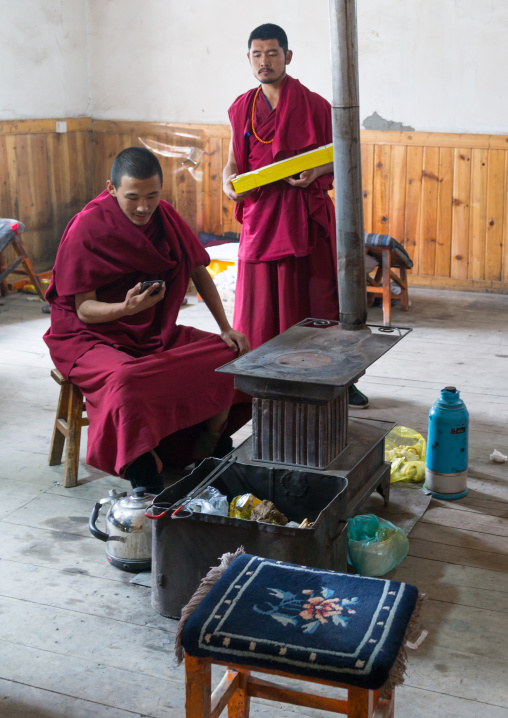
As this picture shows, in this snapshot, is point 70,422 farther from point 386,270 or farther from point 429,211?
point 429,211

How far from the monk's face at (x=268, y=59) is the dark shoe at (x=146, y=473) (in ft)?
5.89

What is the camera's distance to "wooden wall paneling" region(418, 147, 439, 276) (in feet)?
20.2

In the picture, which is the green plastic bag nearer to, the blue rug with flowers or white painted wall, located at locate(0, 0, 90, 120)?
the blue rug with flowers

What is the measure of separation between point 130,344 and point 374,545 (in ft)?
3.79

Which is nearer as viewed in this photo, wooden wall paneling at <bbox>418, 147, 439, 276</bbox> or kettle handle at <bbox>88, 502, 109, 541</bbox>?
kettle handle at <bbox>88, 502, 109, 541</bbox>

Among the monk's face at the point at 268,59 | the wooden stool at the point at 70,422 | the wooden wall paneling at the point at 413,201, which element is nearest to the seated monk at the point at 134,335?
the wooden stool at the point at 70,422

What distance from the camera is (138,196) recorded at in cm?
288

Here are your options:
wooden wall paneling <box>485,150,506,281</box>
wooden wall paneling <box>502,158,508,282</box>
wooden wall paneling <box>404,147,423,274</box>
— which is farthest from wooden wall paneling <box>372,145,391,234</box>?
Answer: wooden wall paneling <box>502,158,508,282</box>

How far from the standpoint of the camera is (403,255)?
5.61 meters

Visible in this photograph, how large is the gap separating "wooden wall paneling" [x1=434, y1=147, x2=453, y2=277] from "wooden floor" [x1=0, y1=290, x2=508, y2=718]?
2375 millimetres

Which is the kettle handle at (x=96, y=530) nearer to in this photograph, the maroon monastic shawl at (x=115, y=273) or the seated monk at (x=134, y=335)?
the seated monk at (x=134, y=335)

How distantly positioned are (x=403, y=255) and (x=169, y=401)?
3.21 metres

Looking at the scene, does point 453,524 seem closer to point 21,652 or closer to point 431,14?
point 21,652

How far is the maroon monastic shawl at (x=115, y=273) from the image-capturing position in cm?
294
